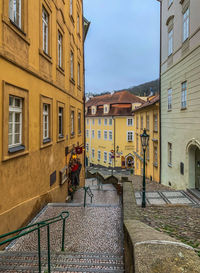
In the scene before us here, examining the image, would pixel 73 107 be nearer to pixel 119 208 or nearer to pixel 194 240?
pixel 119 208

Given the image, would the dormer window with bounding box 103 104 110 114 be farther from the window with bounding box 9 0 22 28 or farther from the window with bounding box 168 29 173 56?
the window with bounding box 9 0 22 28

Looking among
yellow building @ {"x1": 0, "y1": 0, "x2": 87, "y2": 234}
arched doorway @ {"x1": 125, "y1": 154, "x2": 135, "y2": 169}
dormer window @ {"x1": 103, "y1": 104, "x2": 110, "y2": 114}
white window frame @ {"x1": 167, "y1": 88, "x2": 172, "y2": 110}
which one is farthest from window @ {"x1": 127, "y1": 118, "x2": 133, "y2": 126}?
yellow building @ {"x1": 0, "y1": 0, "x2": 87, "y2": 234}

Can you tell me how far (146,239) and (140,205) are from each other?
710cm

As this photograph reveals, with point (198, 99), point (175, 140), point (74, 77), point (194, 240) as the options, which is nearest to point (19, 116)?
point (194, 240)

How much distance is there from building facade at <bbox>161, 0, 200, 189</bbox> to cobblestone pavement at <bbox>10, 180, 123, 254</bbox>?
5.98m

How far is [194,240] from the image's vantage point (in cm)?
582

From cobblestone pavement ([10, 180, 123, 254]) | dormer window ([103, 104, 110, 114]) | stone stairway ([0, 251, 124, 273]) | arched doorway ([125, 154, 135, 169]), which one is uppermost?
dormer window ([103, 104, 110, 114])

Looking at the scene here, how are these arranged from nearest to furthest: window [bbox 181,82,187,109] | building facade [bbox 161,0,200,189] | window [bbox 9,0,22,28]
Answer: window [bbox 9,0,22,28], building facade [bbox 161,0,200,189], window [bbox 181,82,187,109]

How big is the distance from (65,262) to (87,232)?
2065 mm

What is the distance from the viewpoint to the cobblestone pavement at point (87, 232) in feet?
17.7

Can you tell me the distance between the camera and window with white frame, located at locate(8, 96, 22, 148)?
20.8 feet

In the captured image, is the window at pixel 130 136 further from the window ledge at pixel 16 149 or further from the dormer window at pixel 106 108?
the window ledge at pixel 16 149

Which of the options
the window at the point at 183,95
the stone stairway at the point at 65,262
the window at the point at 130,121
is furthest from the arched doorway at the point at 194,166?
the window at the point at 130,121

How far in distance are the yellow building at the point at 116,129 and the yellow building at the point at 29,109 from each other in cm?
3430
